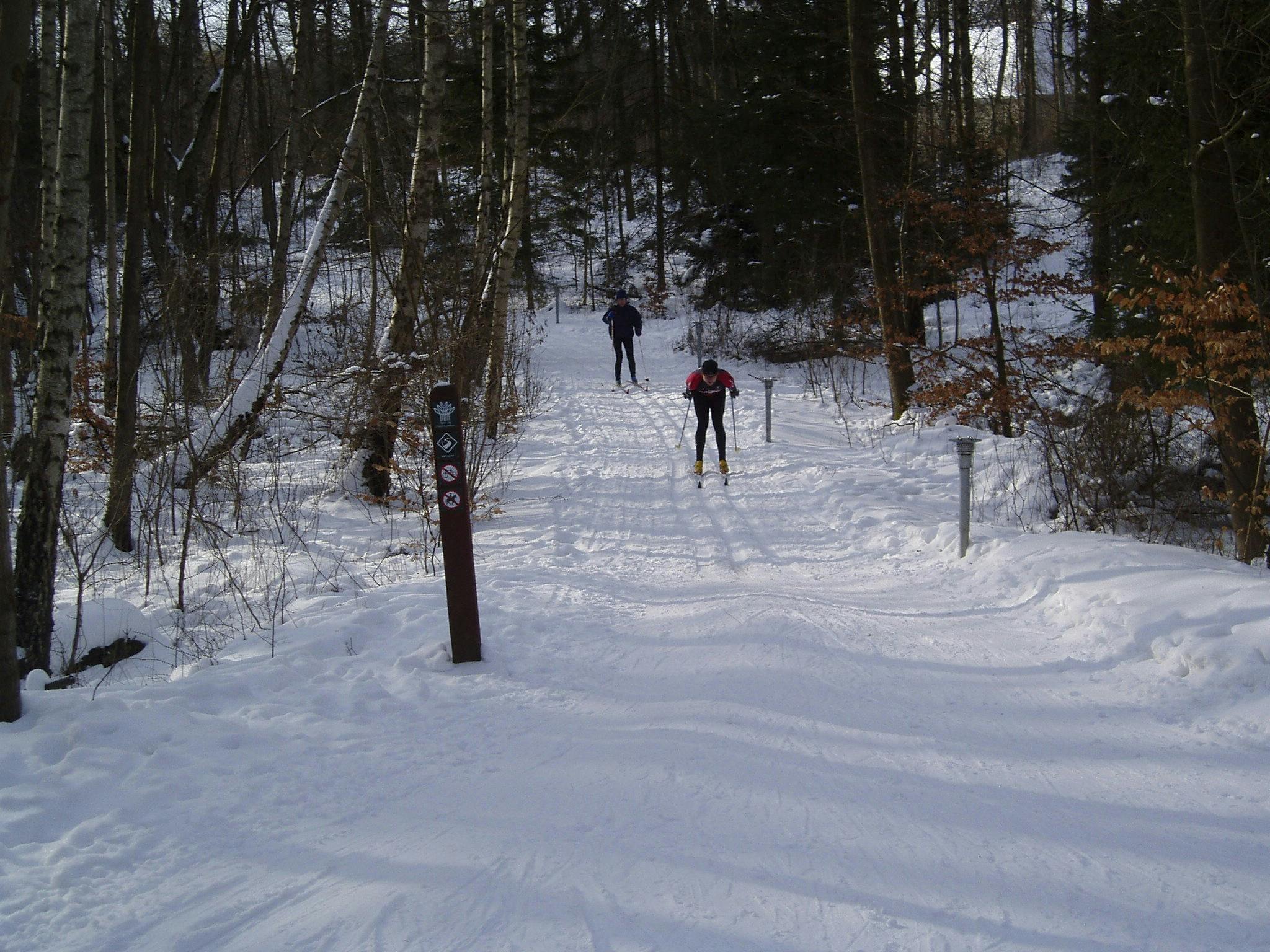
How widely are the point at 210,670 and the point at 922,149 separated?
63.9 ft

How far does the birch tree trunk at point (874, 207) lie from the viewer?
13969mm

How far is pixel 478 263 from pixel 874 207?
7417 mm

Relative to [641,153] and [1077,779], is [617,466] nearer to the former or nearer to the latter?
[1077,779]

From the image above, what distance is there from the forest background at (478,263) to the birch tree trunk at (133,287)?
0.04 metres

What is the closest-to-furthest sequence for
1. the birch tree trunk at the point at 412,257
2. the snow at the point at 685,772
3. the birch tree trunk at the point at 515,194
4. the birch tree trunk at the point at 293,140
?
the snow at the point at 685,772
the birch tree trunk at the point at 412,257
the birch tree trunk at the point at 293,140
the birch tree trunk at the point at 515,194

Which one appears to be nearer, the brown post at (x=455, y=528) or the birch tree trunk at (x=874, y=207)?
the brown post at (x=455, y=528)

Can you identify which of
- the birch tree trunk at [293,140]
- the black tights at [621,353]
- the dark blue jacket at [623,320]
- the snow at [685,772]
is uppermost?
the birch tree trunk at [293,140]

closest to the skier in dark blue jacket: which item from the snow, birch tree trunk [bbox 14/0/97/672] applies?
the snow

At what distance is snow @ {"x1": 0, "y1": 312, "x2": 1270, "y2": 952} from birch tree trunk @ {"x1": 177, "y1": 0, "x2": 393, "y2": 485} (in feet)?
9.86

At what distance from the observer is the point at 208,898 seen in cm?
296

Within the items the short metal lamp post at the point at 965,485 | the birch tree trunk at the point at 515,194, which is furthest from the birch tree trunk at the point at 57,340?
the birch tree trunk at the point at 515,194

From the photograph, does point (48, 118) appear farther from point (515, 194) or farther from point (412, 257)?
point (515, 194)

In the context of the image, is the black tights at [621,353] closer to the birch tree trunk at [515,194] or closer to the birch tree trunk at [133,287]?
the birch tree trunk at [515,194]

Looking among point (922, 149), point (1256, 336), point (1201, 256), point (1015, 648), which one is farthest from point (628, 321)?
point (1015, 648)
